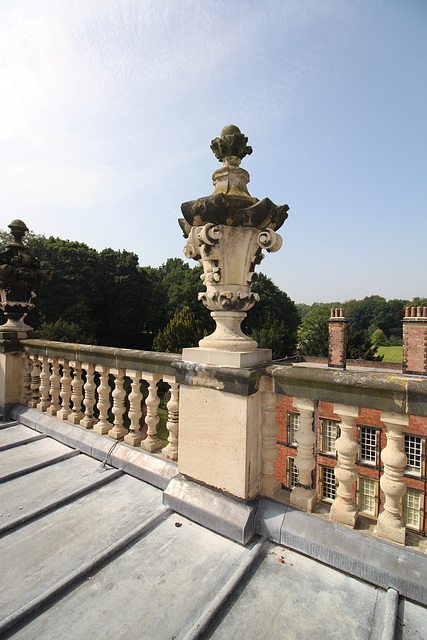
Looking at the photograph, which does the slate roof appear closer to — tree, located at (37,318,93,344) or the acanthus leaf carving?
the acanthus leaf carving

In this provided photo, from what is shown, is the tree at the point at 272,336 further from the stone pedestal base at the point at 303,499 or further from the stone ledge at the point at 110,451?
the stone pedestal base at the point at 303,499

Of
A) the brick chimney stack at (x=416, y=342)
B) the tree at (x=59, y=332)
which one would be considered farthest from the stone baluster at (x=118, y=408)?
the tree at (x=59, y=332)

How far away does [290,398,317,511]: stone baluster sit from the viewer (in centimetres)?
222

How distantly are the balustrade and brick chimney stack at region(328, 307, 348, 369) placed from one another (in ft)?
65.2

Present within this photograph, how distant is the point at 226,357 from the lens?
7.79ft

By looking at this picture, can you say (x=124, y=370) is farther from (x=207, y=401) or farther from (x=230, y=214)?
(x=230, y=214)

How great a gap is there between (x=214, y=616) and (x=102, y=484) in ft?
5.27

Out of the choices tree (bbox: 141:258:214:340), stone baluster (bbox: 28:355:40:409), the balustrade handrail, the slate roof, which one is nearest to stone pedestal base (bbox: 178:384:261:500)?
the slate roof

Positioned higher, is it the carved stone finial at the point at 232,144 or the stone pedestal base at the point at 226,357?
the carved stone finial at the point at 232,144

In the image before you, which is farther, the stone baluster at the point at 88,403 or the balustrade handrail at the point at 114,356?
the stone baluster at the point at 88,403

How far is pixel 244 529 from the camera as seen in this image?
2.11m

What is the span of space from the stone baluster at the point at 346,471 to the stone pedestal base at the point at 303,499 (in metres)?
0.14

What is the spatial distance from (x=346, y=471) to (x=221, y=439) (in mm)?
846

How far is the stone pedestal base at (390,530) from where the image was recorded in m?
1.88
